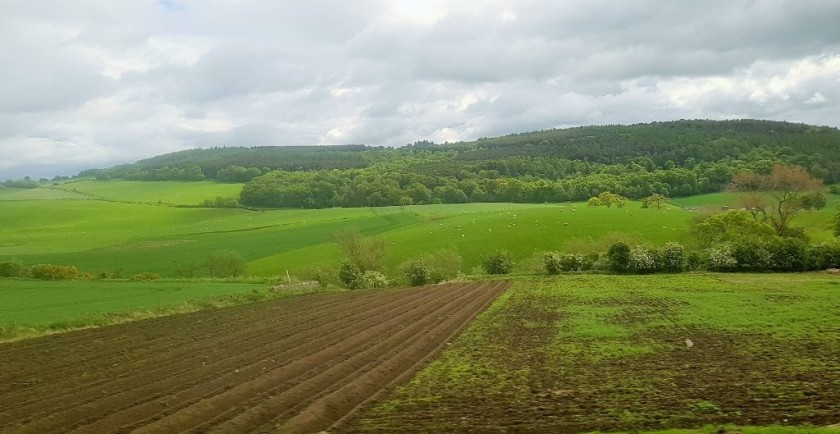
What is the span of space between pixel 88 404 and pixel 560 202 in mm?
135971

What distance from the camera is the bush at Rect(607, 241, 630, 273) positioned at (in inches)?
2542

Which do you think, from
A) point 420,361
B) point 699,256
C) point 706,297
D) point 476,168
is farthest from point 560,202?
point 420,361

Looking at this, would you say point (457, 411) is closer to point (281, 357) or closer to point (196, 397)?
point (196, 397)

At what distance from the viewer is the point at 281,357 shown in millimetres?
23453

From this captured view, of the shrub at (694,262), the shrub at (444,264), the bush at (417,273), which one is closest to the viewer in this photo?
the shrub at (694,262)

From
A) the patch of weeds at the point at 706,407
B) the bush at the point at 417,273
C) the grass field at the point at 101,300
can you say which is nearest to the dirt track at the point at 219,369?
the grass field at the point at 101,300

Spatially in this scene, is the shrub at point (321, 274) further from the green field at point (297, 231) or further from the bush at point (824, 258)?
the bush at point (824, 258)

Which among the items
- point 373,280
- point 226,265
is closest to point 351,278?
point 373,280

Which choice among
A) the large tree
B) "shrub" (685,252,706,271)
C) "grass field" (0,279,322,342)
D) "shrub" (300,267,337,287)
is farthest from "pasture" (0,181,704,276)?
"grass field" (0,279,322,342)

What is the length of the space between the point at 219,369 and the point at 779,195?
81702 millimetres

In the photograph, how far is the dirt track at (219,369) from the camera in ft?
50.5

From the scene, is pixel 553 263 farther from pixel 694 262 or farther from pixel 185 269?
pixel 185 269

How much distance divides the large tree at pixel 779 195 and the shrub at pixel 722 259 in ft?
68.1

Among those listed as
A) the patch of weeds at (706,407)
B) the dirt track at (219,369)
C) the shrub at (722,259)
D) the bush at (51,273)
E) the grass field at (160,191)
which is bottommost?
the shrub at (722,259)
